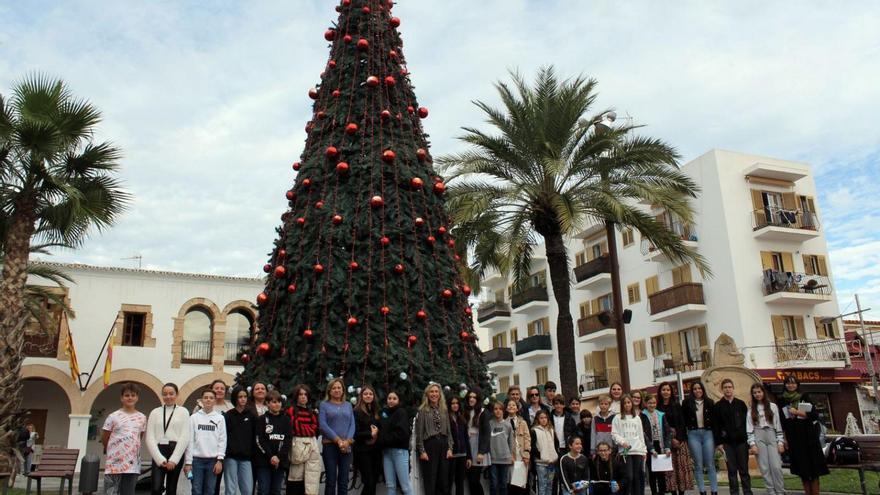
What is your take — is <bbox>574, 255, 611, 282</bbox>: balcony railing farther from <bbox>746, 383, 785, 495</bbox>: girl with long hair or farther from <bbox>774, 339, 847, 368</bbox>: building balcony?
<bbox>746, 383, 785, 495</bbox>: girl with long hair

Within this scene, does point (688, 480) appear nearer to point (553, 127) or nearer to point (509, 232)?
point (509, 232)

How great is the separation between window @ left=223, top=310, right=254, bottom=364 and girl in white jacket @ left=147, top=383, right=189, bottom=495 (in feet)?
67.5

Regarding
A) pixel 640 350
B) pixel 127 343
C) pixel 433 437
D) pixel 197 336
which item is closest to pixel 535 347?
pixel 640 350

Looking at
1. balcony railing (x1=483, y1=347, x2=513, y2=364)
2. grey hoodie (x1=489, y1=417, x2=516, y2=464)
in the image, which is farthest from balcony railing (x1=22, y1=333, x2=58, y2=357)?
balcony railing (x1=483, y1=347, x2=513, y2=364)

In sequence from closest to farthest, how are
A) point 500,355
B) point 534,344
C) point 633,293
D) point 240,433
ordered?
point 240,433
point 633,293
point 534,344
point 500,355

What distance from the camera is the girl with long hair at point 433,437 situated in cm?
855

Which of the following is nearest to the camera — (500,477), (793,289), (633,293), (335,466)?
(335,466)

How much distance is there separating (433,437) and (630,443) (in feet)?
8.42

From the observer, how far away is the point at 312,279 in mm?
9508

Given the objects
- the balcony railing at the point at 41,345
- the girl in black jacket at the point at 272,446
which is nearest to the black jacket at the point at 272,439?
the girl in black jacket at the point at 272,446

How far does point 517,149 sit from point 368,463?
9.62 metres

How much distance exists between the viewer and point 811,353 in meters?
28.5

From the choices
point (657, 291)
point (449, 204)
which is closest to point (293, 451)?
point (449, 204)

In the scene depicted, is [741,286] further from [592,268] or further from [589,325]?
[589,325]
